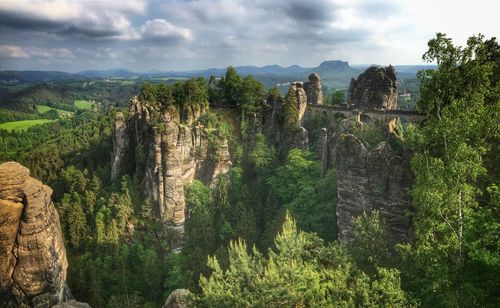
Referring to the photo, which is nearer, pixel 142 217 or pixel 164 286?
pixel 164 286

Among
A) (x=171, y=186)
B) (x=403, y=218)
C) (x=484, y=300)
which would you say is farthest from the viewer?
(x=171, y=186)

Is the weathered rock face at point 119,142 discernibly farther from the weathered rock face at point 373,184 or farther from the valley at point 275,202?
the weathered rock face at point 373,184

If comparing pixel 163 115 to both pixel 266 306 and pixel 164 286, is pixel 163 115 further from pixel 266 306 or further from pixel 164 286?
pixel 266 306

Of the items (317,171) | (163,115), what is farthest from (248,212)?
(163,115)

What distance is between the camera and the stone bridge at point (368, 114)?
49.0 meters

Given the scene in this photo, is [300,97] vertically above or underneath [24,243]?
above

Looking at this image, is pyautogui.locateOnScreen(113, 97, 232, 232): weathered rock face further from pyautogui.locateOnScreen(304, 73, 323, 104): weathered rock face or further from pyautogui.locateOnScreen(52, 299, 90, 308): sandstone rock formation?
pyautogui.locateOnScreen(304, 73, 323, 104): weathered rock face

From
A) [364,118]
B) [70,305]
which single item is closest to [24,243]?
[70,305]

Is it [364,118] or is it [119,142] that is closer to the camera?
[364,118]

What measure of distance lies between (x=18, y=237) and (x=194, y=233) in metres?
23.0

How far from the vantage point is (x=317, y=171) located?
52.5 meters

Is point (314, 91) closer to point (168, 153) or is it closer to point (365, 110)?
point (365, 110)

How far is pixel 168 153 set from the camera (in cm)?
5150

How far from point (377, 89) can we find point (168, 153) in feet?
112
